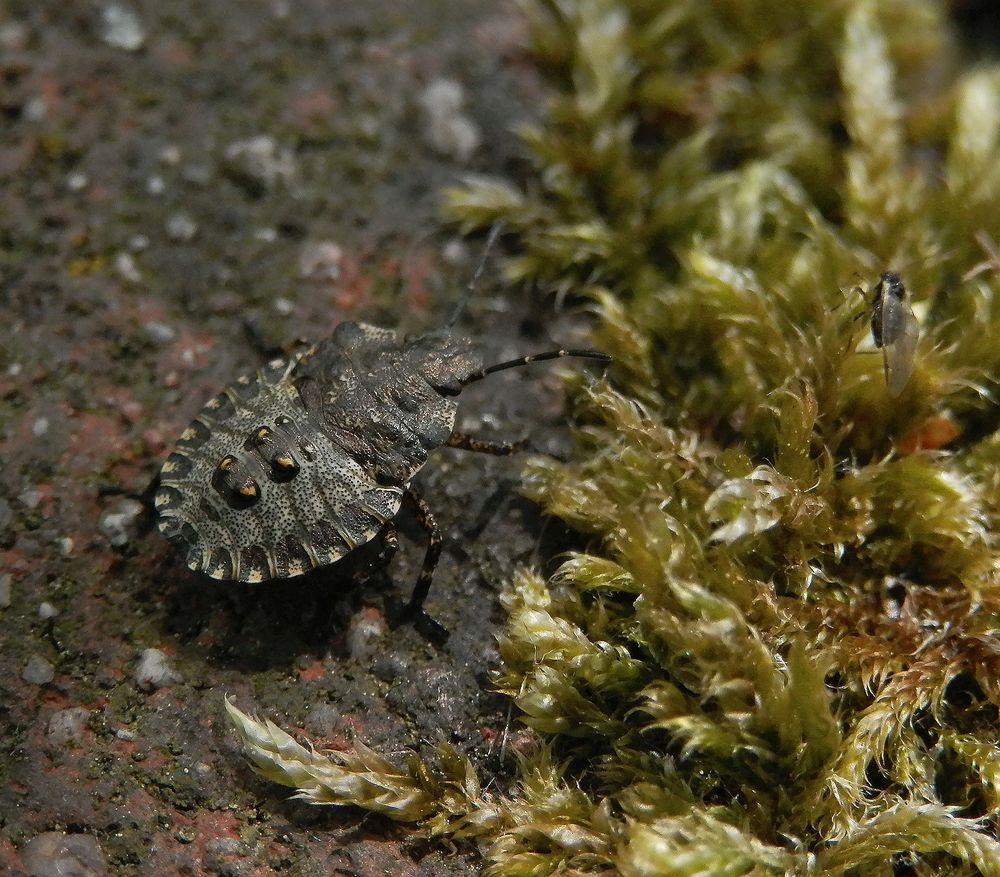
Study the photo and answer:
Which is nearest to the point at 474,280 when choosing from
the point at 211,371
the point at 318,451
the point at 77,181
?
the point at 318,451

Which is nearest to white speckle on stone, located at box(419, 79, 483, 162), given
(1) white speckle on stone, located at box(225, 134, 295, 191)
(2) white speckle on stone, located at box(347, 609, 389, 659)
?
(1) white speckle on stone, located at box(225, 134, 295, 191)

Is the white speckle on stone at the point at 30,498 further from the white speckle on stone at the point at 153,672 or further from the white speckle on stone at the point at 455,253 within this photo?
the white speckle on stone at the point at 455,253

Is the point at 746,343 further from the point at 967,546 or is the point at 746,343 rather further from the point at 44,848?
the point at 44,848

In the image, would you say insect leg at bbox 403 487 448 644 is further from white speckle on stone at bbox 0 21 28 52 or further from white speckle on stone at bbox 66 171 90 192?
white speckle on stone at bbox 0 21 28 52

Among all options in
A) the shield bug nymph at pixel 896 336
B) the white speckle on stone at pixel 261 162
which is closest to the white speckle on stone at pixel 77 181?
the white speckle on stone at pixel 261 162

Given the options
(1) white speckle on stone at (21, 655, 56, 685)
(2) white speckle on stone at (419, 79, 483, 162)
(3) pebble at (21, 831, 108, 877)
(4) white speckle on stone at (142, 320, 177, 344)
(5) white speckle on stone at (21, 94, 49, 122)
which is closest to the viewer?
(3) pebble at (21, 831, 108, 877)

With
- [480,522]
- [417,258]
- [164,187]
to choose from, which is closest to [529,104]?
[417,258]
